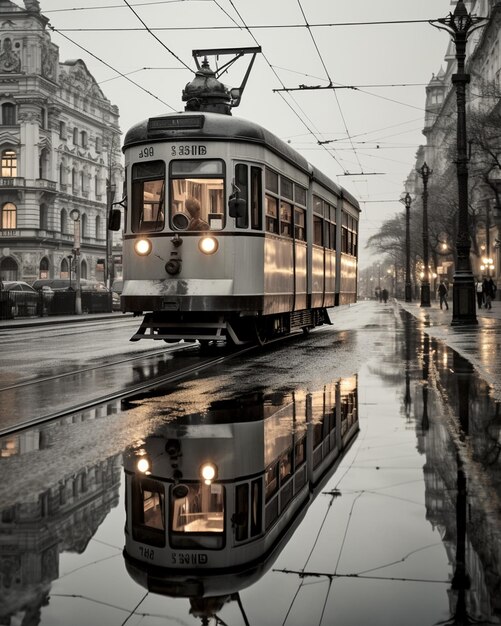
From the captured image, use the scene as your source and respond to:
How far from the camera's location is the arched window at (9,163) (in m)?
69.6

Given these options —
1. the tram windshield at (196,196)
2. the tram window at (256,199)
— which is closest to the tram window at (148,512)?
the tram windshield at (196,196)

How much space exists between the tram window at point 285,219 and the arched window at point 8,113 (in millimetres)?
58491

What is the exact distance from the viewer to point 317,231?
63.3 feet

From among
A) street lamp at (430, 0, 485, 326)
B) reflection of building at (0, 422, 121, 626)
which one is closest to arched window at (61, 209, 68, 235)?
street lamp at (430, 0, 485, 326)

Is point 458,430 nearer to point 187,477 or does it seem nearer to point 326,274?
point 187,477

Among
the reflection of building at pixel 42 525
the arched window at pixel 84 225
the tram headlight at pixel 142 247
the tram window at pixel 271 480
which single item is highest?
the arched window at pixel 84 225

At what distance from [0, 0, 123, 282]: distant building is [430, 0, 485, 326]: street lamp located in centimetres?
4444

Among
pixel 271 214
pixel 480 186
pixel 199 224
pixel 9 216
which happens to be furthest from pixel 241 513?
pixel 9 216

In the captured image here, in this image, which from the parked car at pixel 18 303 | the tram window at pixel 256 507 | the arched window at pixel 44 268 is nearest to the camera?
the tram window at pixel 256 507

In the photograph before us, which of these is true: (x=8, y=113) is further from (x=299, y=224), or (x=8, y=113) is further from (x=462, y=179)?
(x=299, y=224)

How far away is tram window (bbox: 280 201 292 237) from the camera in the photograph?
15.8m

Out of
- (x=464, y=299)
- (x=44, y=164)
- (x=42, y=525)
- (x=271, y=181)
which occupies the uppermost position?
(x=44, y=164)

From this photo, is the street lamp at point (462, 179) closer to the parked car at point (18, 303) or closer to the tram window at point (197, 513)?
the parked car at point (18, 303)

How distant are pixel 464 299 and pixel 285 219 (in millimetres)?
10610
